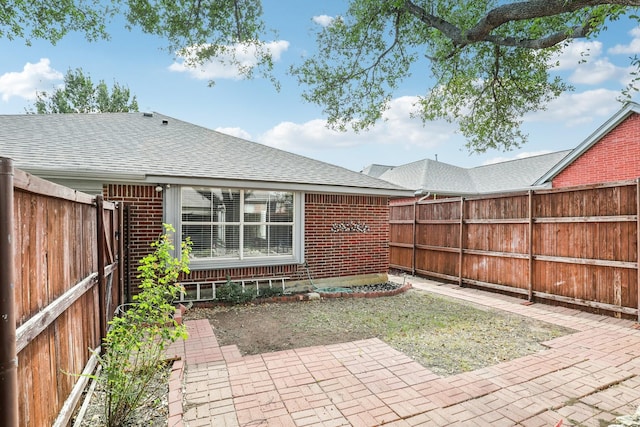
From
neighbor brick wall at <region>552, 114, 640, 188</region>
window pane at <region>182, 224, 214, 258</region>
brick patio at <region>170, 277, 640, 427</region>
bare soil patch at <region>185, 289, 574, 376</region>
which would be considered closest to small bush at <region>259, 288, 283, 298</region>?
bare soil patch at <region>185, 289, 574, 376</region>

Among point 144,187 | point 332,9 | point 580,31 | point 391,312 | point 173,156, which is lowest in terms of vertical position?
point 391,312

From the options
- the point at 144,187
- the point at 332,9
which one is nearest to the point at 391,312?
the point at 144,187

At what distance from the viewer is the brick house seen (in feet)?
22.1

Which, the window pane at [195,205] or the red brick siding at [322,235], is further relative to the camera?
the window pane at [195,205]

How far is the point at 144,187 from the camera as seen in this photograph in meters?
6.89

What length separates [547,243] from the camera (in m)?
7.31

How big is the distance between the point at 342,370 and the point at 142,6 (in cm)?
880

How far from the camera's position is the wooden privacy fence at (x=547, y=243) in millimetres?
6117

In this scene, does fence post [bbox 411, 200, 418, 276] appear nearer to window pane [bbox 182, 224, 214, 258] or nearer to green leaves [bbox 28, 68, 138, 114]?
window pane [bbox 182, 224, 214, 258]

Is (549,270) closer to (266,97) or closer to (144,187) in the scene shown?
(144,187)

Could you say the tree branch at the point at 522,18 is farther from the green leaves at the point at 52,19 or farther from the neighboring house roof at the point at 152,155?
the green leaves at the point at 52,19

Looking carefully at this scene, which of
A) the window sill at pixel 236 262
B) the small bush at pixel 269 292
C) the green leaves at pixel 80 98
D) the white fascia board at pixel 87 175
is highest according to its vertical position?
the green leaves at pixel 80 98

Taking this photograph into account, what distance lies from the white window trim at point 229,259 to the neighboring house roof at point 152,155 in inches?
16.6

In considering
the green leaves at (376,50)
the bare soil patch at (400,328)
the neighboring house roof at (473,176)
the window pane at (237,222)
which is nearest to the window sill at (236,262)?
the window pane at (237,222)
